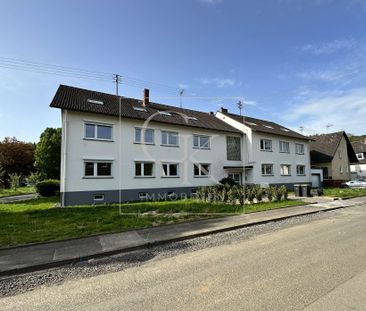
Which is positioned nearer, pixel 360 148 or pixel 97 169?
pixel 97 169

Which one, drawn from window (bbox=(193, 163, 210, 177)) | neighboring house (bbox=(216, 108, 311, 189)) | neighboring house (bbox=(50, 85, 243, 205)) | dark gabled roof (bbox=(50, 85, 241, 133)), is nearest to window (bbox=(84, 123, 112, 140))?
neighboring house (bbox=(50, 85, 243, 205))

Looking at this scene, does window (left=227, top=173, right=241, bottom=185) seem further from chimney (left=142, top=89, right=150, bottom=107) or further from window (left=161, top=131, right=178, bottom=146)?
chimney (left=142, top=89, right=150, bottom=107)

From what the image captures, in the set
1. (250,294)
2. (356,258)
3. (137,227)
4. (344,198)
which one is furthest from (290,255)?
(344,198)

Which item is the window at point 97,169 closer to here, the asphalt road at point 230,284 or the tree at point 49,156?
the asphalt road at point 230,284

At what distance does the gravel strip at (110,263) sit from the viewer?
5.22 meters

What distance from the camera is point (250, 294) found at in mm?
4266

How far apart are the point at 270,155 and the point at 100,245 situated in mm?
25782

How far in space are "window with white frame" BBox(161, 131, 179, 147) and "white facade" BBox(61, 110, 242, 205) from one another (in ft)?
0.96

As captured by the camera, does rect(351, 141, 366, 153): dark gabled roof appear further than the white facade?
Yes

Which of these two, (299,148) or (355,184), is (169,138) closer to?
(299,148)

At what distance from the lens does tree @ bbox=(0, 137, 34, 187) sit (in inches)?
1972

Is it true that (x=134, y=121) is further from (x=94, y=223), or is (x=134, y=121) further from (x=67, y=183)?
(x=94, y=223)

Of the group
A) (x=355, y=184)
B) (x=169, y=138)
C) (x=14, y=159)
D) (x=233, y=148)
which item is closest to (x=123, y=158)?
(x=169, y=138)

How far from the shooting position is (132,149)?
20.5 meters
